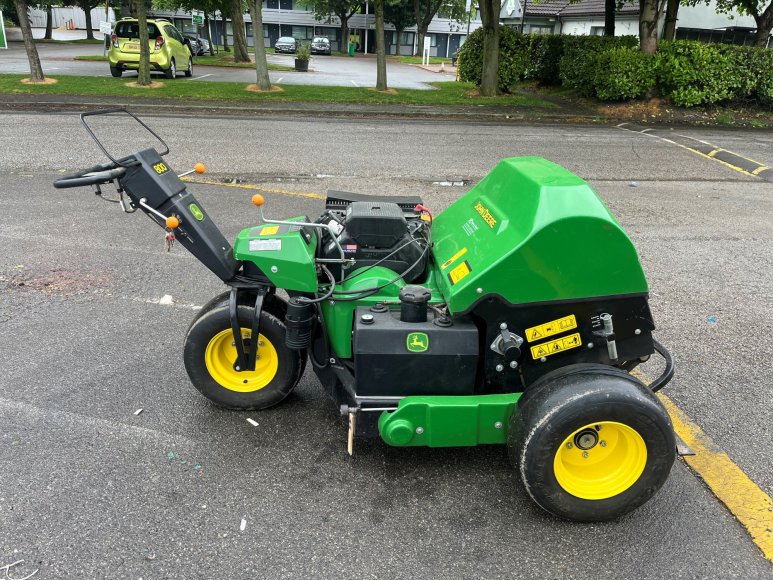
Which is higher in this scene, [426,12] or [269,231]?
[426,12]

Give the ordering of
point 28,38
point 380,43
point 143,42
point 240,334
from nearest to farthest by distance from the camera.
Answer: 1. point 240,334
2. point 28,38
3. point 143,42
4. point 380,43

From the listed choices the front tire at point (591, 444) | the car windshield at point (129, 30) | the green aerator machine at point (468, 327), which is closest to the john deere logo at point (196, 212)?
the green aerator machine at point (468, 327)

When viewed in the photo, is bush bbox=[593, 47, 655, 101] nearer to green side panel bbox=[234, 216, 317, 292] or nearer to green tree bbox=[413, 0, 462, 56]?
green side panel bbox=[234, 216, 317, 292]

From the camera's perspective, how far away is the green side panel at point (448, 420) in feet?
8.93

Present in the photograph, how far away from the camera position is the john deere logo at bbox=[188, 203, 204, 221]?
10.4 feet

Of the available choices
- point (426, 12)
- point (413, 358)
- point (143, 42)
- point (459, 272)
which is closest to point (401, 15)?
point (426, 12)

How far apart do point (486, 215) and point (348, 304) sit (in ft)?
2.67

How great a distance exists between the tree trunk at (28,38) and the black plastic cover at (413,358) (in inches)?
634

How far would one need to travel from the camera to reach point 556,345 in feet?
9.22

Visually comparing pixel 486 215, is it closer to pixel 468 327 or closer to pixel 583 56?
pixel 468 327

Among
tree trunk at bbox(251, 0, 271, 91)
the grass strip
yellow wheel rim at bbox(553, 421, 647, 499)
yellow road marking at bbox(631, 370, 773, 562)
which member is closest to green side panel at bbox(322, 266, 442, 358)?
yellow wheel rim at bbox(553, 421, 647, 499)

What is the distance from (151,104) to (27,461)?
13.3 m

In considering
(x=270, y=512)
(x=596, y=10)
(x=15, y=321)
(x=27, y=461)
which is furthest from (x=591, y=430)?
(x=596, y=10)

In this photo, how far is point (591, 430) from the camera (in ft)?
8.66
